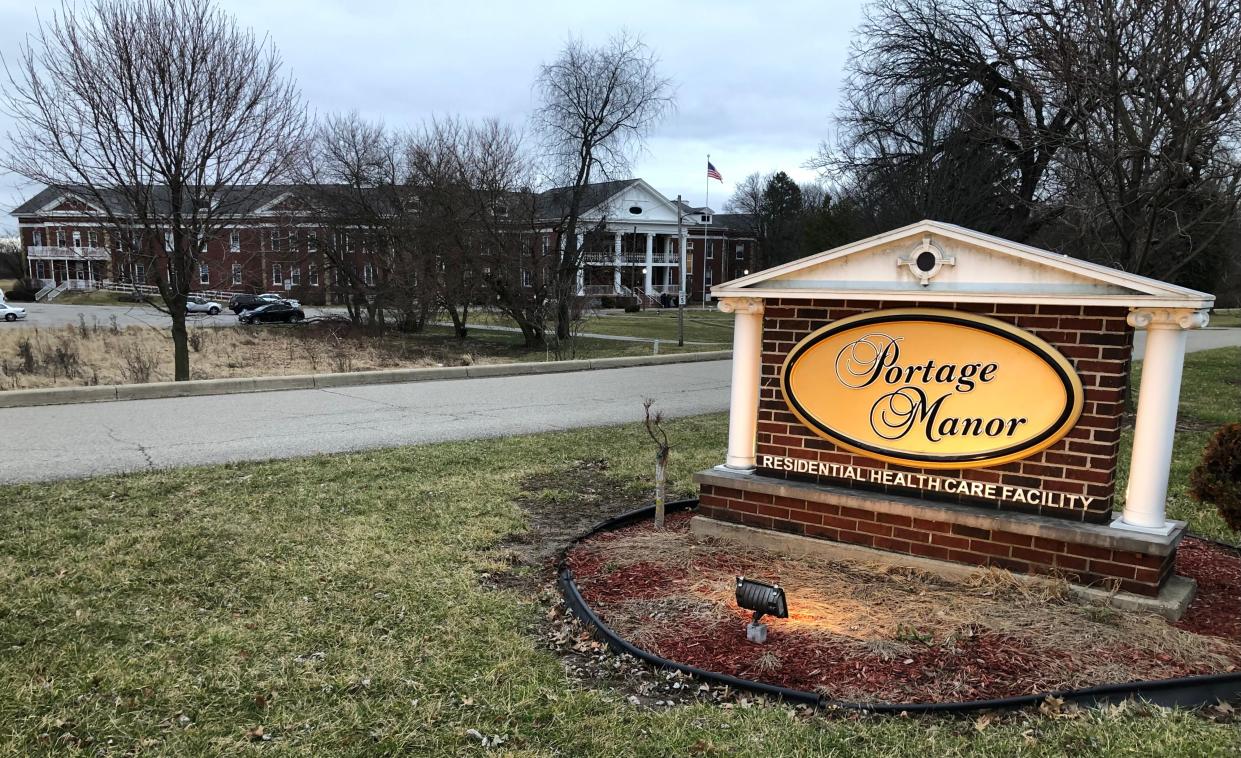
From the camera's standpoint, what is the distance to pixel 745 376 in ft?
17.0

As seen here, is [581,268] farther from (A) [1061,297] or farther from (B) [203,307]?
(B) [203,307]

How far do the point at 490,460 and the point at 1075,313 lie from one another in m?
5.32

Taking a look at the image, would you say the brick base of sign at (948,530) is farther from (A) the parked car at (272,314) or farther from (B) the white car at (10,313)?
(B) the white car at (10,313)

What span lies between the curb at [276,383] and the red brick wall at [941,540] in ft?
29.7

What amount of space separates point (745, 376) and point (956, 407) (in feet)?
4.34

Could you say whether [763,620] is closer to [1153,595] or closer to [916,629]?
[916,629]

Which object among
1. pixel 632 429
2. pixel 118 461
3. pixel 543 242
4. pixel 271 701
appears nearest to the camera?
pixel 271 701

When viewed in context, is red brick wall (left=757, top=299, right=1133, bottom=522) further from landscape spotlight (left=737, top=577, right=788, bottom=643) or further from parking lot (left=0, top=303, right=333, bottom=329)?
parking lot (left=0, top=303, right=333, bottom=329)

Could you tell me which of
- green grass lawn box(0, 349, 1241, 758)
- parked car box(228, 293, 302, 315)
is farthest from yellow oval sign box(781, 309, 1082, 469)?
parked car box(228, 293, 302, 315)

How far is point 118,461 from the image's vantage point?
24.2 ft

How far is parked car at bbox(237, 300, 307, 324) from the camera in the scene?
35781 millimetres

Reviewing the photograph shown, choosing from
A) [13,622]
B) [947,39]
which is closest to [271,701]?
[13,622]

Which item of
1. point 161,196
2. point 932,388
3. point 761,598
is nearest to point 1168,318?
point 932,388

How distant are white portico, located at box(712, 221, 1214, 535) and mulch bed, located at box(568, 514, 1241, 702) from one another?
0.62 metres
